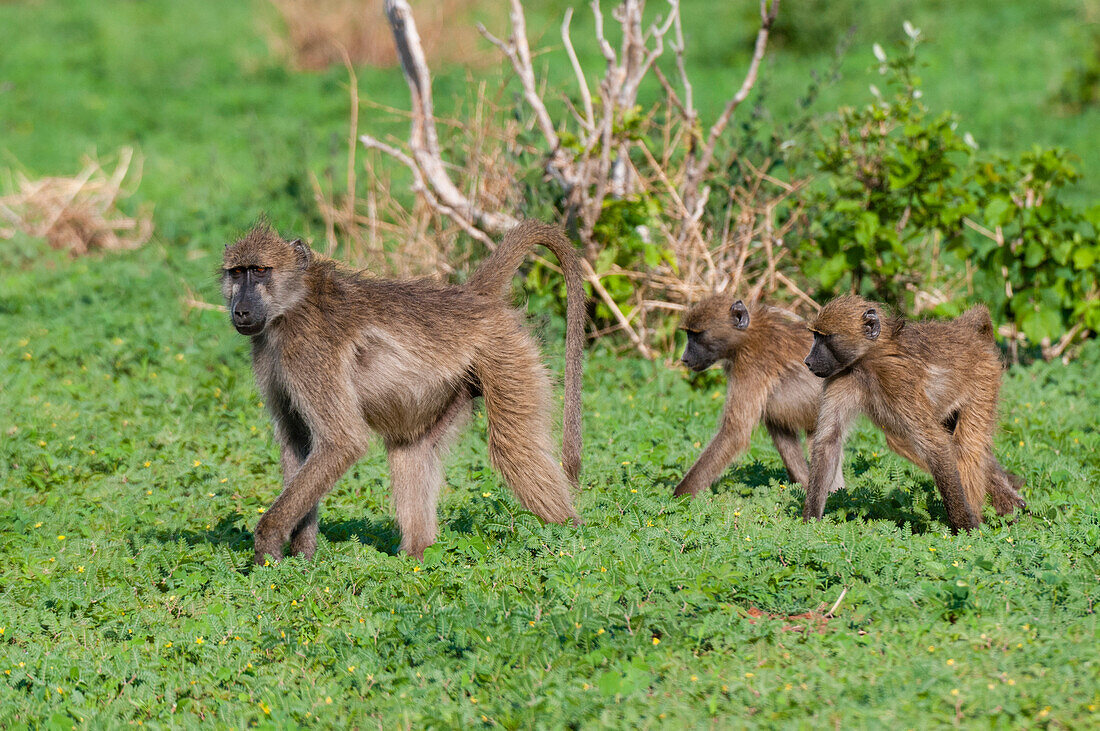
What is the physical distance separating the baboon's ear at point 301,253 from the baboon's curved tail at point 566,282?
82 centimetres

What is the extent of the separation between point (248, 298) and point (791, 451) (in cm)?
311

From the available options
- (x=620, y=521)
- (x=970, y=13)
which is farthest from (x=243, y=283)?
(x=970, y=13)

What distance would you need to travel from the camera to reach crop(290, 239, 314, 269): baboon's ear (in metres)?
5.24

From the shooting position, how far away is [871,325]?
18.2 feet

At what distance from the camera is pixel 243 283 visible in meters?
5.13

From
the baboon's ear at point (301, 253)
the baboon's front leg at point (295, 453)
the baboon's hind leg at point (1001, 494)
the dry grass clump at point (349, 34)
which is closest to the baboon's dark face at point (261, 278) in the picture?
the baboon's ear at point (301, 253)

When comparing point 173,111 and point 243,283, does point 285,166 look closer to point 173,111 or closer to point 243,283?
point 173,111

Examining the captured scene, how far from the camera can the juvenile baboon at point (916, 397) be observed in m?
5.44

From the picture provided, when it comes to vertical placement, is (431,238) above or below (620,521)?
above

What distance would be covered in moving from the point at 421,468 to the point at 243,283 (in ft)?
3.99

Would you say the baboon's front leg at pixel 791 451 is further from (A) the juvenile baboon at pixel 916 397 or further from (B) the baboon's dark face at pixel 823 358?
(B) the baboon's dark face at pixel 823 358

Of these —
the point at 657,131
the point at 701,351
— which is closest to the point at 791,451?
the point at 701,351

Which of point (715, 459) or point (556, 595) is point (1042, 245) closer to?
point (715, 459)

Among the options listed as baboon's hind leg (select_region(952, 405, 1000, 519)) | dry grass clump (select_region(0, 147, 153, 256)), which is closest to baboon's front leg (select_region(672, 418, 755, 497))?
baboon's hind leg (select_region(952, 405, 1000, 519))
